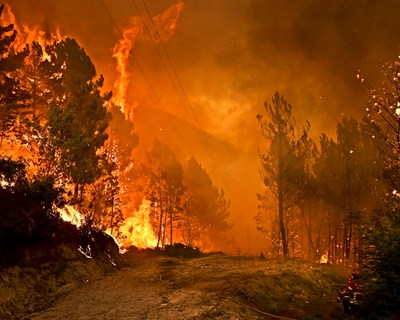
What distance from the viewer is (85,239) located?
20.7 meters

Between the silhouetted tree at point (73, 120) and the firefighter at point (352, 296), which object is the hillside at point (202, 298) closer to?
the firefighter at point (352, 296)

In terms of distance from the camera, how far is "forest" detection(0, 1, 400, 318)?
11641 mm

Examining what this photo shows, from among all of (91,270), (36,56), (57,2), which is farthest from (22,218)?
(57,2)

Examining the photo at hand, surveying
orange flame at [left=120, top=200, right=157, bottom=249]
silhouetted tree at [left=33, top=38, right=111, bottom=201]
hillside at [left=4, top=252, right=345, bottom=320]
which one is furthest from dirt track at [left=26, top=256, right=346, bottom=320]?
orange flame at [left=120, top=200, right=157, bottom=249]

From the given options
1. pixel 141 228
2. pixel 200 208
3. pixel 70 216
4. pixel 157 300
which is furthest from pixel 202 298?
pixel 200 208

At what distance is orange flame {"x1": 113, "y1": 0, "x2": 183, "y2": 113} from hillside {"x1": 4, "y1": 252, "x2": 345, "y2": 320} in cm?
5645

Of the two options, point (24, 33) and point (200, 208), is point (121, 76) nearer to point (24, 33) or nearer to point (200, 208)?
point (24, 33)

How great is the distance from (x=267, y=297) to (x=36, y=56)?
32.3 meters

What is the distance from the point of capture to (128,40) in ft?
337

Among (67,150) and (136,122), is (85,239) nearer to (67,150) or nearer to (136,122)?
(67,150)

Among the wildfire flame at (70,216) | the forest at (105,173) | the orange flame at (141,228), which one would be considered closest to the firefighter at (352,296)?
the forest at (105,173)

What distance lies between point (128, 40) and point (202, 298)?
10279cm

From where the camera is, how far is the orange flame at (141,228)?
53381 millimetres

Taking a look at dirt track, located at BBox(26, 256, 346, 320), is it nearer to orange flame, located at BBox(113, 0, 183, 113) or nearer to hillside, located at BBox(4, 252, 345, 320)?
hillside, located at BBox(4, 252, 345, 320)
